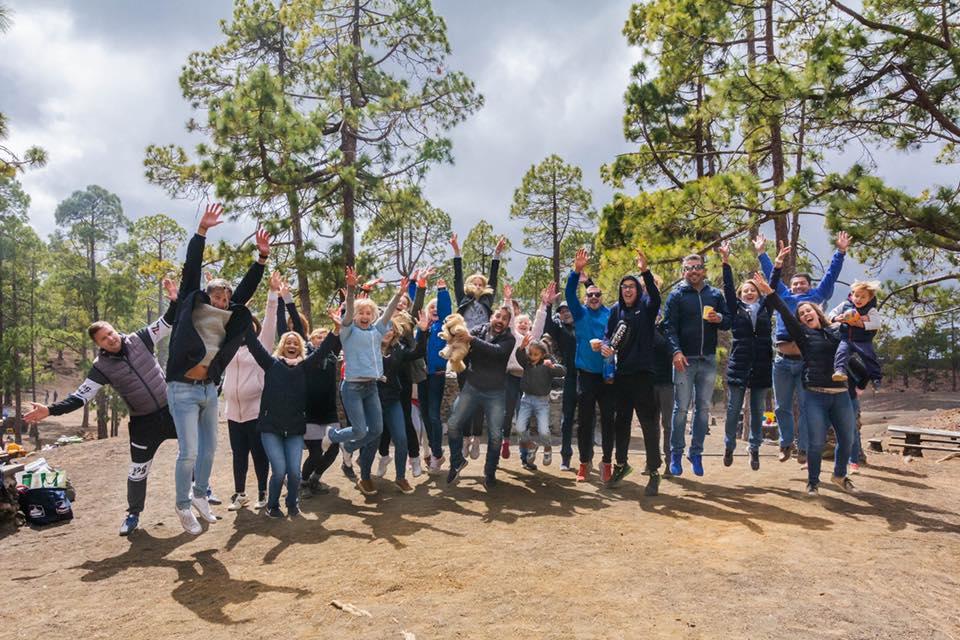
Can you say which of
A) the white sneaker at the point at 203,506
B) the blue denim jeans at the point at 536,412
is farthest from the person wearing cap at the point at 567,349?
the white sneaker at the point at 203,506

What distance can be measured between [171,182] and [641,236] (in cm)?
1499

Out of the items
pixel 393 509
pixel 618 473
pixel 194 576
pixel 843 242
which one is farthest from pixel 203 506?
pixel 843 242

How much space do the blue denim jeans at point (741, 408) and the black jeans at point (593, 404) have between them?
1615 mm

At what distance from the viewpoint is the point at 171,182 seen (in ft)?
62.5

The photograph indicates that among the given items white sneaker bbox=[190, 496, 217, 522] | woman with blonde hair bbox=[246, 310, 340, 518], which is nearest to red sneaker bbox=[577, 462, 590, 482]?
woman with blonde hair bbox=[246, 310, 340, 518]

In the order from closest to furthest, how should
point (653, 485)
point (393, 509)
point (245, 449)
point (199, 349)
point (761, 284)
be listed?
1. point (199, 349)
2. point (761, 284)
3. point (393, 509)
4. point (653, 485)
5. point (245, 449)

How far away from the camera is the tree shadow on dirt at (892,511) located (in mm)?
5508

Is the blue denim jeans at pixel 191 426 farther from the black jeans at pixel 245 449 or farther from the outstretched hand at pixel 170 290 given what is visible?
the outstretched hand at pixel 170 290

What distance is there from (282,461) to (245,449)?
3.19 ft

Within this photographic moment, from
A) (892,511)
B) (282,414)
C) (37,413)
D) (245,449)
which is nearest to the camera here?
(37,413)

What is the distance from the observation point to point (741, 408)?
7.32 m

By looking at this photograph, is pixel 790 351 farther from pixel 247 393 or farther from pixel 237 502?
pixel 237 502

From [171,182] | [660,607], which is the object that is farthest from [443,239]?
[660,607]

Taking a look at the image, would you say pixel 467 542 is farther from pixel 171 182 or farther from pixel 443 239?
pixel 443 239
